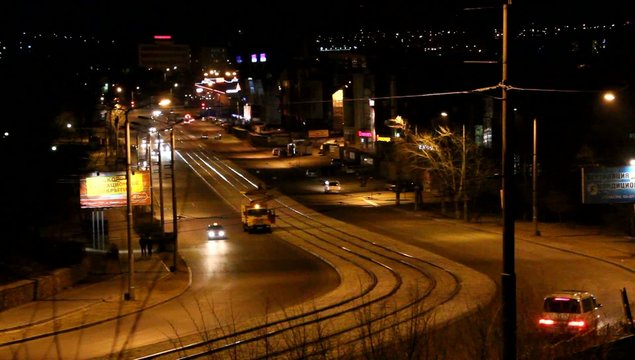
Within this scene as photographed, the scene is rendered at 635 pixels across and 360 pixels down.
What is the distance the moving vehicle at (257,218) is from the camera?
2117 inches

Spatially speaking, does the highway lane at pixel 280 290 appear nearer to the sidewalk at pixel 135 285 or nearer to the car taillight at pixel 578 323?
the sidewalk at pixel 135 285

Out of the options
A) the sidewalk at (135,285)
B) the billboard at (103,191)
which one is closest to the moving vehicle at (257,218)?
the sidewalk at (135,285)

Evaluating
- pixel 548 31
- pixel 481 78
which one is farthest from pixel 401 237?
pixel 548 31

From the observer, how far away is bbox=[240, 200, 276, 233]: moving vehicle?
176 feet

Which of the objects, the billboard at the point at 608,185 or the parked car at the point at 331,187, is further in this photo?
the parked car at the point at 331,187

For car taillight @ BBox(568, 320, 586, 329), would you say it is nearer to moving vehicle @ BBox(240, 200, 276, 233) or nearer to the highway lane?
the highway lane

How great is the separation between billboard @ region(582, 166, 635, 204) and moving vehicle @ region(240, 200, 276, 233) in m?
22.1

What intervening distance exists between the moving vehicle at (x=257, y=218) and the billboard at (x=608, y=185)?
2215 centimetres

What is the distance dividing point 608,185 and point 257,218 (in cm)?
2326

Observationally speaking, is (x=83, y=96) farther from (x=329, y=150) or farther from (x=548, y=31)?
(x=548, y=31)

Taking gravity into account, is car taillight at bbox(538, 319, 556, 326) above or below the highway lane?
above

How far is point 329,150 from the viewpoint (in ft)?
370

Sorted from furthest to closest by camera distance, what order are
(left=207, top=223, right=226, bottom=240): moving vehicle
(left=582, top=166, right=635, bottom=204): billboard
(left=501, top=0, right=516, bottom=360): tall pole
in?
(left=207, top=223, right=226, bottom=240): moving vehicle
(left=582, top=166, right=635, bottom=204): billboard
(left=501, top=0, right=516, bottom=360): tall pole

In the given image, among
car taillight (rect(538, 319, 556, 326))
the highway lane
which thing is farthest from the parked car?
car taillight (rect(538, 319, 556, 326))
